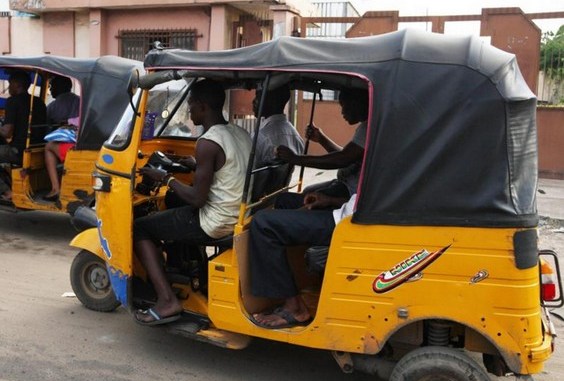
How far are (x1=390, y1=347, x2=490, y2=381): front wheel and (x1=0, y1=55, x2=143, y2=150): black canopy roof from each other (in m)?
4.51

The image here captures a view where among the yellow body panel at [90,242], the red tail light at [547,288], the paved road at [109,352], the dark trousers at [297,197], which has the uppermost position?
the dark trousers at [297,197]

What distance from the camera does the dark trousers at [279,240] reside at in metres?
3.25

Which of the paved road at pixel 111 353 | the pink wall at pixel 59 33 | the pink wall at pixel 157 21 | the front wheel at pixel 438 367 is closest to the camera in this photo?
the front wheel at pixel 438 367

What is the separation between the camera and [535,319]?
9.02 ft

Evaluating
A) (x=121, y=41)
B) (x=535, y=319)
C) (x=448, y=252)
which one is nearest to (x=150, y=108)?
(x=448, y=252)

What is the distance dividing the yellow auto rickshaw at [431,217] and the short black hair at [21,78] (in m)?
4.50

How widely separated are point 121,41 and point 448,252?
13031 mm

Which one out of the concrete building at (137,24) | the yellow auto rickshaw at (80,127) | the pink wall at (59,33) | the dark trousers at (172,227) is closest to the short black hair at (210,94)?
the dark trousers at (172,227)

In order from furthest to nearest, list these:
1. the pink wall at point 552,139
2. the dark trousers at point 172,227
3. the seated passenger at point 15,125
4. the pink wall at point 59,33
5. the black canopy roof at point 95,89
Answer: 1. the pink wall at point 59,33
2. the pink wall at point 552,139
3. the seated passenger at point 15,125
4. the black canopy roof at point 95,89
5. the dark trousers at point 172,227

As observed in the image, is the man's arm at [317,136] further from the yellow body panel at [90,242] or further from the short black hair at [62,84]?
the short black hair at [62,84]

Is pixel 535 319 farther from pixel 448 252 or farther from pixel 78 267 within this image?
pixel 78 267

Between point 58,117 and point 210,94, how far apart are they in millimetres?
4233

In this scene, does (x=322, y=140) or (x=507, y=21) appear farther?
(x=507, y=21)

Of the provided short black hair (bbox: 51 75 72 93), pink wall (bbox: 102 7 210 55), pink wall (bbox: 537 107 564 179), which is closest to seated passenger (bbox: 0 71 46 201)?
short black hair (bbox: 51 75 72 93)
